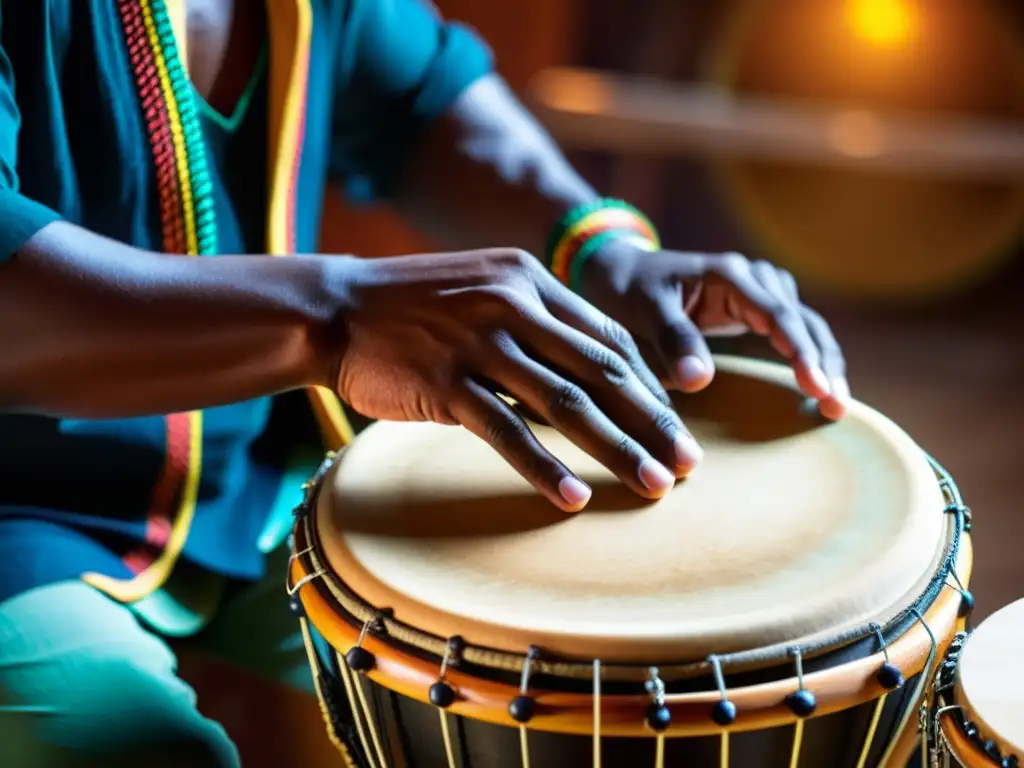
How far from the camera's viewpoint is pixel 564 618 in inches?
24.4

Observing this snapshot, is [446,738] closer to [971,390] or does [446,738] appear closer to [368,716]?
[368,716]

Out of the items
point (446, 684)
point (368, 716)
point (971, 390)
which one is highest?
point (446, 684)

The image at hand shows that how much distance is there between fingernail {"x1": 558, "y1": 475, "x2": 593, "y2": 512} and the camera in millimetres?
704

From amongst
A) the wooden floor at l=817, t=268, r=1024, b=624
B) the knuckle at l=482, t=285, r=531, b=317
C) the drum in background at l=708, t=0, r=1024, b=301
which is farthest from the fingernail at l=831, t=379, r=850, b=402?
the drum in background at l=708, t=0, r=1024, b=301

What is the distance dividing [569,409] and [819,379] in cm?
25

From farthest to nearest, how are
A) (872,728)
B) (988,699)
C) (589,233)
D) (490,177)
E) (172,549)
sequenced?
(490,177)
(589,233)
(172,549)
(872,728)
(988,699)

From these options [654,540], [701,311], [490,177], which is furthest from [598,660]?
[490,177]

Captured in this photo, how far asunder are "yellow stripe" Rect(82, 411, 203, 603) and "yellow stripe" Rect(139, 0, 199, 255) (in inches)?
5.7

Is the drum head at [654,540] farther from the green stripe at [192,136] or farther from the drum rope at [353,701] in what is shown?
the green stripe at [192,136]

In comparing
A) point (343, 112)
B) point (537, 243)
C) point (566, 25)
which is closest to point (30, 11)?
point (343, 112)

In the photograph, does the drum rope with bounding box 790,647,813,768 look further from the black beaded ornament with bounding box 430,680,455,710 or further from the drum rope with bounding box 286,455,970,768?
the black beaded ornament with bounding box 430,680,455,710

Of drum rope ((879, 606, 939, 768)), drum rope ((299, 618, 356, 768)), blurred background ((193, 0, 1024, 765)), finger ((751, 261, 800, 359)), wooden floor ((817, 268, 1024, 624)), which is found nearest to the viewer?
drum rope ((879, 606, 939, 768))

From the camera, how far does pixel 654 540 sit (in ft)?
2.29

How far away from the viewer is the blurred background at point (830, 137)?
242cm
